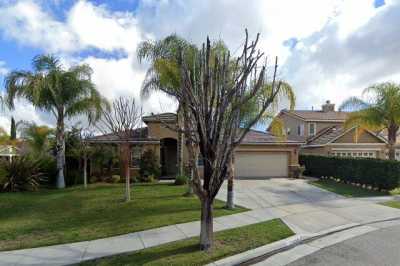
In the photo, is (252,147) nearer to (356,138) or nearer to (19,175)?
(356,138)

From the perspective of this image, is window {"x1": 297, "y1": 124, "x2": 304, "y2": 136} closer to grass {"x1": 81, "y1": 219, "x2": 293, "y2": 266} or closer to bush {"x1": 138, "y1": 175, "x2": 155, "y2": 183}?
bush {"x1": 138, "y1": 175, "x2": 155, "y2": 183}

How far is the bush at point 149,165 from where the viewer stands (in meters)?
20.1

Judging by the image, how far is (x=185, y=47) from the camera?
1289 centimetres

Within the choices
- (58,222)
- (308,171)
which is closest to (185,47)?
(58,222)

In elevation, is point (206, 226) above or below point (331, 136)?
below

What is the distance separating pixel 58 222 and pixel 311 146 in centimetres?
2340

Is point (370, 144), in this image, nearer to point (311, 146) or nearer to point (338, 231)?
point (311, 146)

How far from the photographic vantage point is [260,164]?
23141 mm

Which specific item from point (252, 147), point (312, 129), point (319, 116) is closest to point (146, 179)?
point (252, 147)

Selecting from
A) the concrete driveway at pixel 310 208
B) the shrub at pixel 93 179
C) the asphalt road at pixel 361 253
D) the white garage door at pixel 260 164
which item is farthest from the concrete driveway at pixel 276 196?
the shrub at pixel 93 179

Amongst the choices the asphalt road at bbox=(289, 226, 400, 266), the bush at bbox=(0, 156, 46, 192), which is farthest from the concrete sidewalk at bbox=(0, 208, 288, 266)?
the bush at bbox=(0, 156, 46, 192)

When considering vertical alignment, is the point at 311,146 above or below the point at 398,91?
below

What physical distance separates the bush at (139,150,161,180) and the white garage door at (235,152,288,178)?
6442mm

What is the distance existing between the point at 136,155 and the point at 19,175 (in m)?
7.40
